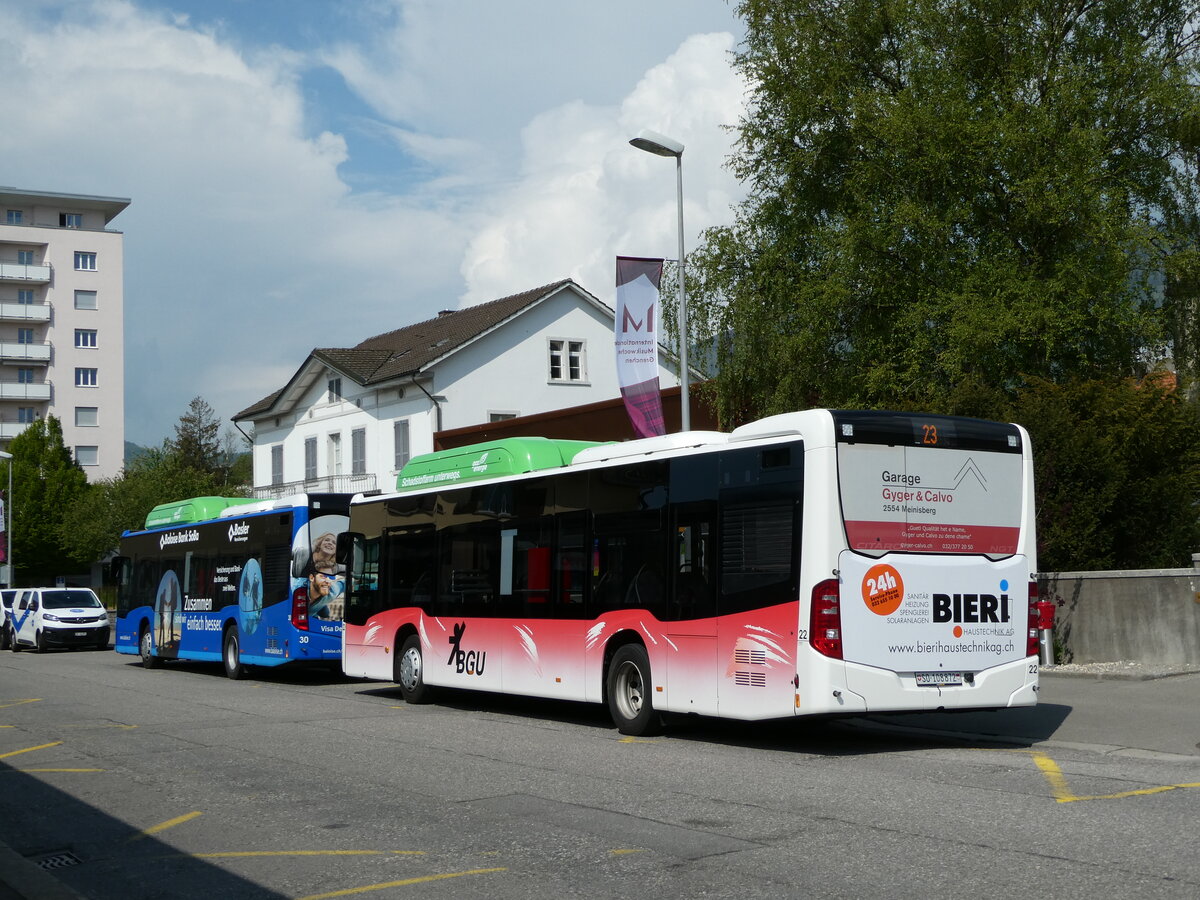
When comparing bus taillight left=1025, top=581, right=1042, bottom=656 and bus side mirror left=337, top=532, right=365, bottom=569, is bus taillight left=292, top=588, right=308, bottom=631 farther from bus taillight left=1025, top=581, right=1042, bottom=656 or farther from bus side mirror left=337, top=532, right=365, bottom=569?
bus taillight left=1025, top=581, right=1042, bottom=656

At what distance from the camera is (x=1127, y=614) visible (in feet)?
62.6

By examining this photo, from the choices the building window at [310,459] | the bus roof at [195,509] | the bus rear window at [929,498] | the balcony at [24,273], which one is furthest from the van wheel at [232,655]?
the balcony at [24,273]

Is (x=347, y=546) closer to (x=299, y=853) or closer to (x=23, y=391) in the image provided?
(x=299, y=853)

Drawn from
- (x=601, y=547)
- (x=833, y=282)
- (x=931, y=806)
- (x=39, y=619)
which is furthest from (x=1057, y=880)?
(x=39, y=619)

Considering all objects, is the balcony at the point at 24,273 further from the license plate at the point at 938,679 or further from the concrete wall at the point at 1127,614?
the license plate at the point at 938,679

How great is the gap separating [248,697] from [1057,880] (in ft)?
50.9

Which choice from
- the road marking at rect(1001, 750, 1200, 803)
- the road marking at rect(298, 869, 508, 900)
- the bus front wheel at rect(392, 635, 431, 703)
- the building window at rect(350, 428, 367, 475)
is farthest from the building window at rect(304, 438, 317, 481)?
the road marking at rect(298, 869, 508, 900)

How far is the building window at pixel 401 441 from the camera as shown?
2076 inches

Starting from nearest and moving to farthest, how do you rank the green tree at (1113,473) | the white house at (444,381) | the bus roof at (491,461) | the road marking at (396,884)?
the road marking at (396,884) < the bus roof at (491,461) < the green tree at (1113,473) < the white house at (444,381)

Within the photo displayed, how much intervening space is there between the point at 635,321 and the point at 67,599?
2417 centimetres

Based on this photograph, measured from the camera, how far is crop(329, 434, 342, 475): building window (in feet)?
189

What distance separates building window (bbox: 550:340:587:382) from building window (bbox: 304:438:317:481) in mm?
11592

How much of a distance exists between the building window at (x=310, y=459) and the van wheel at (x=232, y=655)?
34091 mm

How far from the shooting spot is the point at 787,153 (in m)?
29.2
